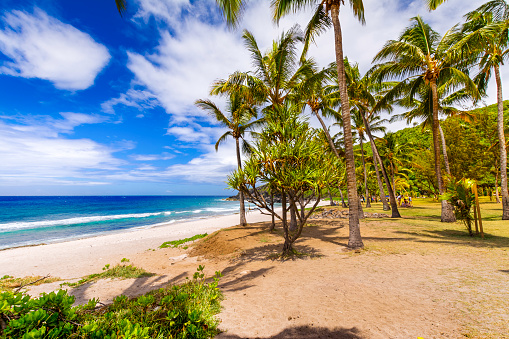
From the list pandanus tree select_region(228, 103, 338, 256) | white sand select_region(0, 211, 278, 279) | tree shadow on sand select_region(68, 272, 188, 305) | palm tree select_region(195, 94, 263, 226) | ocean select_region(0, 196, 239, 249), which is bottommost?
ocean select_region(0, 196, 239, 249)

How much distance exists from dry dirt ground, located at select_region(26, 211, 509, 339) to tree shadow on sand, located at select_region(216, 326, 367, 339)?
1cm

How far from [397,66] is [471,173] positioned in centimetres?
2163

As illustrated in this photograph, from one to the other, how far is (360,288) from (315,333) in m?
2.06

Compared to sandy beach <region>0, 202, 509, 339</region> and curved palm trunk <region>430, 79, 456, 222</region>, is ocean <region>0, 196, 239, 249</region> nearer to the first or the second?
sandy beach <region>0, 202, 509, 339</region>

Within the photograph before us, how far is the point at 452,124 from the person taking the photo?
25.6 meters

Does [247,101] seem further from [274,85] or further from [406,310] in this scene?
[406,310]

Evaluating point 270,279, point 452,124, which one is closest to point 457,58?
point 270,279

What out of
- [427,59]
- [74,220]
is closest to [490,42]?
[427,59]

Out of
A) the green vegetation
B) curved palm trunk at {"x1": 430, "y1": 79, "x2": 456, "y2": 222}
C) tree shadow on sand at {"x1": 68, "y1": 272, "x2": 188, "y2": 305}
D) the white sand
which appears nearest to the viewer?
the green vegetation

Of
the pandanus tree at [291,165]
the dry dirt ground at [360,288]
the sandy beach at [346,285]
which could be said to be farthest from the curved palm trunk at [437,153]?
the pandanus tree at [291,165]

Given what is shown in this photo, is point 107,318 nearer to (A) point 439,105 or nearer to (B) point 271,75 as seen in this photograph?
(B) point 271,75

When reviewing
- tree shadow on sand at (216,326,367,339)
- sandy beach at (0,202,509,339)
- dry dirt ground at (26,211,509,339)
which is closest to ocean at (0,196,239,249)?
sandy beach at (0,202,509,339)

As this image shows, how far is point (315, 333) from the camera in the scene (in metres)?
3.14

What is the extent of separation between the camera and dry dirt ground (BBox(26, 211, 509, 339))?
3197 millimetres
